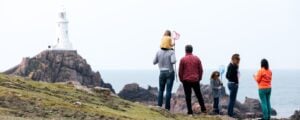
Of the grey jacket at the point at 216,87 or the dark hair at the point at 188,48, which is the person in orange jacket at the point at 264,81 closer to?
the dark hair at the point at 188,48

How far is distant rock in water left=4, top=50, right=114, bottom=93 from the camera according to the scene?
339 ft

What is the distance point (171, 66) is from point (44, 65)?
79647 mm

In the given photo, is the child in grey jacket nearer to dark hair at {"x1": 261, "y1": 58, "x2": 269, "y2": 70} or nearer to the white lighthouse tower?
dark hair at {"x1": 261, "y1": 58, "x2": 269, "y2": 70}

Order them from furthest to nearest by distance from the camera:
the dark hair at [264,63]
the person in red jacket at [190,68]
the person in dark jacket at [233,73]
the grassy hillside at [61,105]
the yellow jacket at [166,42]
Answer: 1. the person in dark jacket at [233,73]
2. the yellow jacket at [166,42]
3. the person in red jacket at [190,68]
4. the dark hair at [264,63]
5. the grassy hillside at [61,105]

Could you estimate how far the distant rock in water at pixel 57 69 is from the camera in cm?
10319

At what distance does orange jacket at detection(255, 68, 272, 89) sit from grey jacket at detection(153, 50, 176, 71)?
3.47m

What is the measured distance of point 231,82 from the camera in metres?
28.2

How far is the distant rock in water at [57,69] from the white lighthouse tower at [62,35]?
26.8ft

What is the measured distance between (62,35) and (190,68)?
96940mm

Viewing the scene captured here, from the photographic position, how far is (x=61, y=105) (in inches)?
924

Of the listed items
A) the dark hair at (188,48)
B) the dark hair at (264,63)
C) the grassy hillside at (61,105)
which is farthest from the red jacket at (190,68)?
the dark hair at (264,63)

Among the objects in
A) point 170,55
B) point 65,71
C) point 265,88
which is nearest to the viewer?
point 265,88

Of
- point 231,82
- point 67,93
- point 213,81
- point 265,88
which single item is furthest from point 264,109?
point 67,93

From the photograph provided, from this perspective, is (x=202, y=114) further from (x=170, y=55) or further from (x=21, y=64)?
(x=21, y=64)
